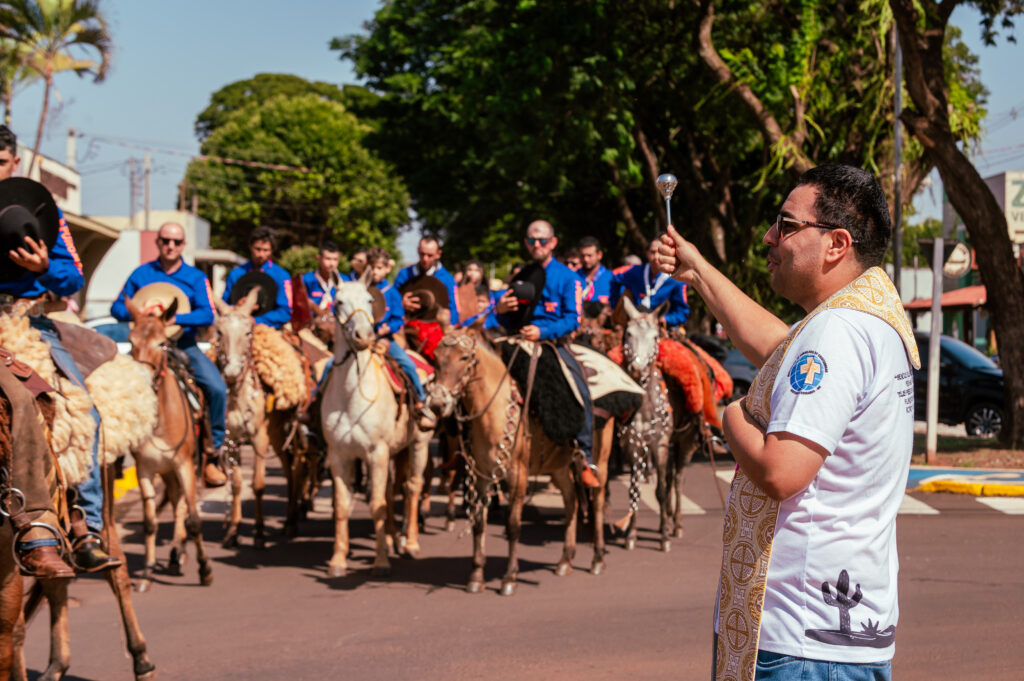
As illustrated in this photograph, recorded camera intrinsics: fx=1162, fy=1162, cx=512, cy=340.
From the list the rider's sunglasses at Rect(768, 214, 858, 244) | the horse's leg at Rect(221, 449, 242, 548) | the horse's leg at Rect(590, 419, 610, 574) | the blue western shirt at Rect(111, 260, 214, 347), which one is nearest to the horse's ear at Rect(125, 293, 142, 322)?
the blue western shirt at Rect(111, 260, 214, 347)

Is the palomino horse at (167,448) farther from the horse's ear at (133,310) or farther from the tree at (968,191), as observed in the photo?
the tree at (968,191)

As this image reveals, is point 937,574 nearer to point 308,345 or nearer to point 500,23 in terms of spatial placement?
point 308,345

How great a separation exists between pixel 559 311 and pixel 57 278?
192 inches

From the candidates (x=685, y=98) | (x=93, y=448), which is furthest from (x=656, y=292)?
(x=685, y=98)

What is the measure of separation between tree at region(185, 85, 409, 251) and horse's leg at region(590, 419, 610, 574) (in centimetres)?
5732

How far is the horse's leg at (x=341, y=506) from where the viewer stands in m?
9.81

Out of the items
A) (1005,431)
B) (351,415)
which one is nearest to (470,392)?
(351,415)

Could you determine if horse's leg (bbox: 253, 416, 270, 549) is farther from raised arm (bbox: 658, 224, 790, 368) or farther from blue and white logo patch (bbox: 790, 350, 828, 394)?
blue and white logo patch (bbox: 790, 350, 828, 394)

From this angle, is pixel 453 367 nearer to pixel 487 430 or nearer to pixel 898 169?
pixel 487 430

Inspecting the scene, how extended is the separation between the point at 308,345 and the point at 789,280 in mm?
10288

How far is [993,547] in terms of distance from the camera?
10.6 m

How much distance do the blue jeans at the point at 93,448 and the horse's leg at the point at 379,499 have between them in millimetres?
3658

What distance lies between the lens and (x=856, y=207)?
3.00m

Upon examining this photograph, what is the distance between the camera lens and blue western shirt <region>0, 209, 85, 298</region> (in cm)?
592
